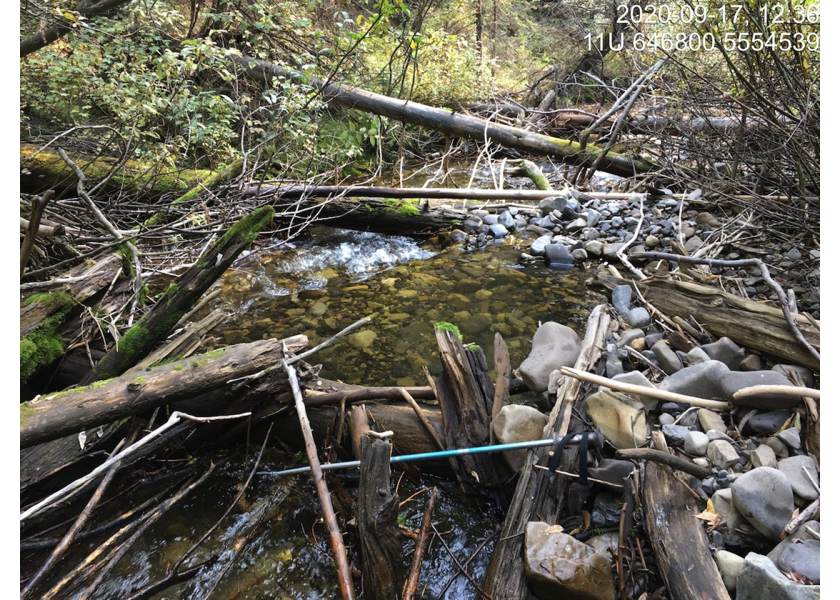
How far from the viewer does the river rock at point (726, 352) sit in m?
2.82

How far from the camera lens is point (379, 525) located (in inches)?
67.4

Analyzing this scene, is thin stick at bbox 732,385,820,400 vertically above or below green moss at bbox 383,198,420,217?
below

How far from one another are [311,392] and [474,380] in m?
1.02

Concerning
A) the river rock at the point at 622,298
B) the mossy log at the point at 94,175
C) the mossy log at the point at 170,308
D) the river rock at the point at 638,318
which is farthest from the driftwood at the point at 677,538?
the mossy log at the point at 94,175

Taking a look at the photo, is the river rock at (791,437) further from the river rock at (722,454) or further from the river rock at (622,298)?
the river rock at (622,298)

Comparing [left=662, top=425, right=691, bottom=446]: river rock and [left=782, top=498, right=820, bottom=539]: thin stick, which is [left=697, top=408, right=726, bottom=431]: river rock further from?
[left=782, top=498, right=820, bottom=539]: thin stick

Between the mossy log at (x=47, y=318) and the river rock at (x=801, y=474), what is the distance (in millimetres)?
3921

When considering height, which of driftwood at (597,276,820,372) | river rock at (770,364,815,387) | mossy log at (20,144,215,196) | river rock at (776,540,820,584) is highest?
mossy log at (20,144,215,196)

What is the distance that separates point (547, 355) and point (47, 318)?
10.4 feet

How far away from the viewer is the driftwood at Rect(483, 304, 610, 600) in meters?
1.87

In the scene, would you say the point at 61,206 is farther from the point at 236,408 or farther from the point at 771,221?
the point at 771,221

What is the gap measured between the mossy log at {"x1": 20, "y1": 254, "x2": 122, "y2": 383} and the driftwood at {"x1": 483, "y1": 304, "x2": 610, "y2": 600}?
2.81m

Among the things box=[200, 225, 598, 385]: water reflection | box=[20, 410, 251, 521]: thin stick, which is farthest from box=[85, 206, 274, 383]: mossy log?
box=[200, 225, 598, 385]: water reflection

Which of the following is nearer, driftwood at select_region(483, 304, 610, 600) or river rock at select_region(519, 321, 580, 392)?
driftwood at select_region(483, 304, 610, 600)
